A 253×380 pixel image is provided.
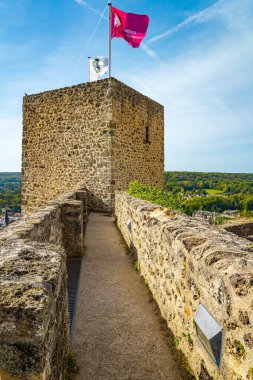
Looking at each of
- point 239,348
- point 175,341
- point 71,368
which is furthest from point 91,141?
point 239,348

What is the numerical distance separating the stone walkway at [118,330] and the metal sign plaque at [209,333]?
56 cm

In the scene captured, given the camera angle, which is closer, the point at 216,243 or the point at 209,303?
the point at 209,303

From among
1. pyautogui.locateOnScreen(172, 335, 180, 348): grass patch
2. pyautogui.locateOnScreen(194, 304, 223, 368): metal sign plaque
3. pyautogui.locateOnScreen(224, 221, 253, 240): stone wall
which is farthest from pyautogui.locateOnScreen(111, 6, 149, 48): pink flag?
pyautogui.locateOnScreen(194, 304, 223, 368): metal sign plaque

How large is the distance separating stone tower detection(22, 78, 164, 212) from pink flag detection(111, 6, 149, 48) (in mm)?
Result: 1869

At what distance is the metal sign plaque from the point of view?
1969 mm

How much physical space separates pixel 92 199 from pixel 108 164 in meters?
1.47

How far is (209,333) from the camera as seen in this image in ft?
6.79

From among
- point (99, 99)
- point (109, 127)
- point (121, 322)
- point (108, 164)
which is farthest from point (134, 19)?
point (121, 322)

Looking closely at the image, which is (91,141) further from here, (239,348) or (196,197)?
(196,197)

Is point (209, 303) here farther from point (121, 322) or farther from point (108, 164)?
point (108, 164)

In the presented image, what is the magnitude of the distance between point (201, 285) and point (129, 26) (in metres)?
11.8

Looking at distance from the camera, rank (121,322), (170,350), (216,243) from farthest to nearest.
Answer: (121,322)
(170,350)
(216,243)

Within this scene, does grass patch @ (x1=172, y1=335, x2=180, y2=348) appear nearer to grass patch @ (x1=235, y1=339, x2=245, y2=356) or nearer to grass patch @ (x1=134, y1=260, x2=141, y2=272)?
grass patch @ (x1=235, y1=339, x2=245, y2=356)

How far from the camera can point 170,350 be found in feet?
9.45
